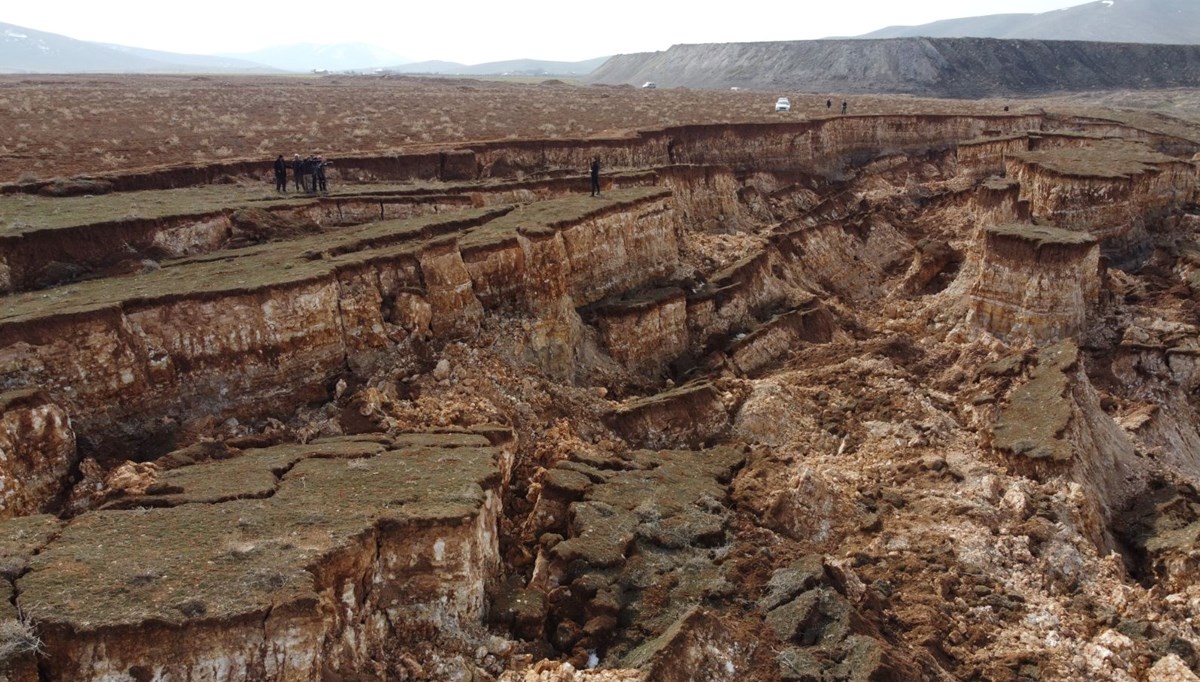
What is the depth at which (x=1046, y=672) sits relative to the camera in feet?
33.6

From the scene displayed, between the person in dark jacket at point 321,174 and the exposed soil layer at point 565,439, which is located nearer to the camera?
the exposed soil layer at point 565,439

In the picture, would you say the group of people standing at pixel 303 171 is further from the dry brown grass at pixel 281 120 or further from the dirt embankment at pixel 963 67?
the dirt embankment at pixel 963 67

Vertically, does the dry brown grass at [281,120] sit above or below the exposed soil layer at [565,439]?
above

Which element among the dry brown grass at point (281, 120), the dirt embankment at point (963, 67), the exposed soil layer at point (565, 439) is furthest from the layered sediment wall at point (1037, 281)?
the dirt embankment at point (963, 67)

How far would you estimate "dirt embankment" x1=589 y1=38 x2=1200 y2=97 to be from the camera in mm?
97750

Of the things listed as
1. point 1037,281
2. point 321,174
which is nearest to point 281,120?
point 321,174

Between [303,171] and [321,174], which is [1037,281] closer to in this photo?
[321,174]

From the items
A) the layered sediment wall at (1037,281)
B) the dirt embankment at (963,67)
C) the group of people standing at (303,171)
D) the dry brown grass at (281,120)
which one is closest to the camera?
the layered sediment wall at (1037,281)

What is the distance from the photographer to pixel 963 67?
335 feet

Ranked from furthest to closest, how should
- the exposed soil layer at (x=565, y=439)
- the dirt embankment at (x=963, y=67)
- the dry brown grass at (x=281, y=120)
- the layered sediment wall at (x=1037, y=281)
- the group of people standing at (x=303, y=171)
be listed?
the dirt embankment at (x=963, y=67) < the dry brown grass at (x=281, y=120) < the group of people standing at (x=303, y=171) < the layered sediment wall at (x=1037, y=281) < the exposed soil layer at (x=565, y=439)

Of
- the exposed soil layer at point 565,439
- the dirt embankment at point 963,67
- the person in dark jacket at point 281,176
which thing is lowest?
the exposed soil layer at point 565,439

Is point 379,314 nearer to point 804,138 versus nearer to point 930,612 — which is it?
point 930,612

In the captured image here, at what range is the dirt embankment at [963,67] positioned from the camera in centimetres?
9775

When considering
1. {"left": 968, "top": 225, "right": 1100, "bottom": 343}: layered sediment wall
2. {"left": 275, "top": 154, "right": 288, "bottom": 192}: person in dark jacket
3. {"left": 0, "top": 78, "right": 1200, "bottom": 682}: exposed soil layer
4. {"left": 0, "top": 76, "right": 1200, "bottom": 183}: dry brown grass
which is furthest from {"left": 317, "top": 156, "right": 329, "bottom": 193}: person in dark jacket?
{"left": 968, "top": 225, "right": 1100, "bottom": 343}: layered sediment wall
